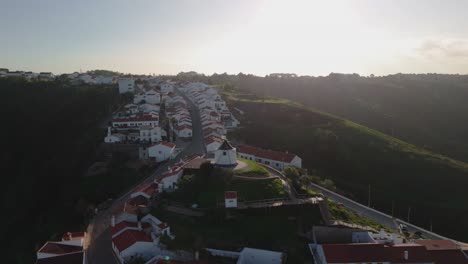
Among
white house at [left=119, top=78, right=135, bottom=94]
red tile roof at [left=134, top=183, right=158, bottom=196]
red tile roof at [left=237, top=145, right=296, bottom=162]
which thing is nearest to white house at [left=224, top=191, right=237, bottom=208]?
red tile roof at [left=134, top=183, right=158, bottom=196]

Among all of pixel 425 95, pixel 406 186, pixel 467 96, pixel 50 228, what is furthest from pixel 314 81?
pixel 50 228

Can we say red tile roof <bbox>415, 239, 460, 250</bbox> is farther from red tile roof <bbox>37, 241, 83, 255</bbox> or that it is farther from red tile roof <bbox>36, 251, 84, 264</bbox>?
red tile roof <bbox>37, 241, 83, 255</bbox>

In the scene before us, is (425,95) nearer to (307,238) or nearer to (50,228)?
(307,238)

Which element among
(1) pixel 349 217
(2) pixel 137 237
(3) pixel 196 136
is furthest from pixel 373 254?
(3) pixel 196 136

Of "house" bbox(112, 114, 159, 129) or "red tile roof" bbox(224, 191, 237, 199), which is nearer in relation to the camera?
"red tile roof" bbox(224, 191, 237, 199)

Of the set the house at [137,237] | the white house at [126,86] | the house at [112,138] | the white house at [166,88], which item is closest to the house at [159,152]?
the house at [112,138]

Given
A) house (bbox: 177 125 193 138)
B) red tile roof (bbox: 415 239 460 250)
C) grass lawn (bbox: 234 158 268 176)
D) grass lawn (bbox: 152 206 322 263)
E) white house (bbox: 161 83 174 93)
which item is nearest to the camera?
grass lawn (bbox: 152 206 322 263)

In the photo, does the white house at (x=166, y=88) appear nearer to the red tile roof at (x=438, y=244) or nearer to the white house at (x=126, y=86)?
the white house at (x=126, y=86)
